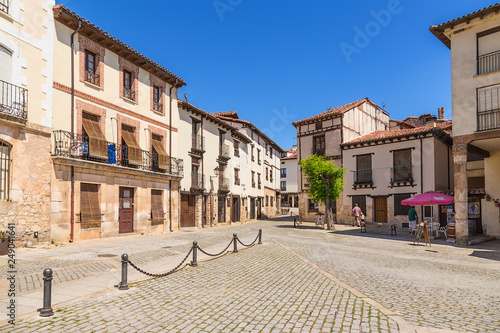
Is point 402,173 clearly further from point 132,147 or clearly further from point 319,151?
point 132,147

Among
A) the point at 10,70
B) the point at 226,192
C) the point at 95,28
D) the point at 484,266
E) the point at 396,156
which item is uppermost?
the point at 95,28

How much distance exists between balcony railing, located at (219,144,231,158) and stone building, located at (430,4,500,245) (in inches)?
744

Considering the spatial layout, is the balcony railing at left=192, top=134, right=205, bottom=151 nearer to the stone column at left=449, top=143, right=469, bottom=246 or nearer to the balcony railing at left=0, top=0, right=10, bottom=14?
the balcony railing at left=0, top=0, right=10, bottom=14

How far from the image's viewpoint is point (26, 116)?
13422 millimetres

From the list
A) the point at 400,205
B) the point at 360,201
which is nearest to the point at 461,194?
the point at 400,205

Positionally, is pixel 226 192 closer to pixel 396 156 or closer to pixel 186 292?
pixel 396 156

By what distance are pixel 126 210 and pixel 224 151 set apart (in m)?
13.6

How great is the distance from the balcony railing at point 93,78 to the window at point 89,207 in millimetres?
5259

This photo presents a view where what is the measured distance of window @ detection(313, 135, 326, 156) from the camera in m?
31.1

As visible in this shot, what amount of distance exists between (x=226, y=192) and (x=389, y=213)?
13.7m

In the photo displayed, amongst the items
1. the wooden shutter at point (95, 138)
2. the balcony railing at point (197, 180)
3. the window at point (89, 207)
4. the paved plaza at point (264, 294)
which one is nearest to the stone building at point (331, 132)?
the balcony railing at point (197, 180)

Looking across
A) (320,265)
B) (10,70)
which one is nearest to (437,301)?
(320,265)

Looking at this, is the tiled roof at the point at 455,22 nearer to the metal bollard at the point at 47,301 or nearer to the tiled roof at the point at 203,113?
the tiled roof at the point at 203,113

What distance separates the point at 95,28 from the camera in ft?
55.3
